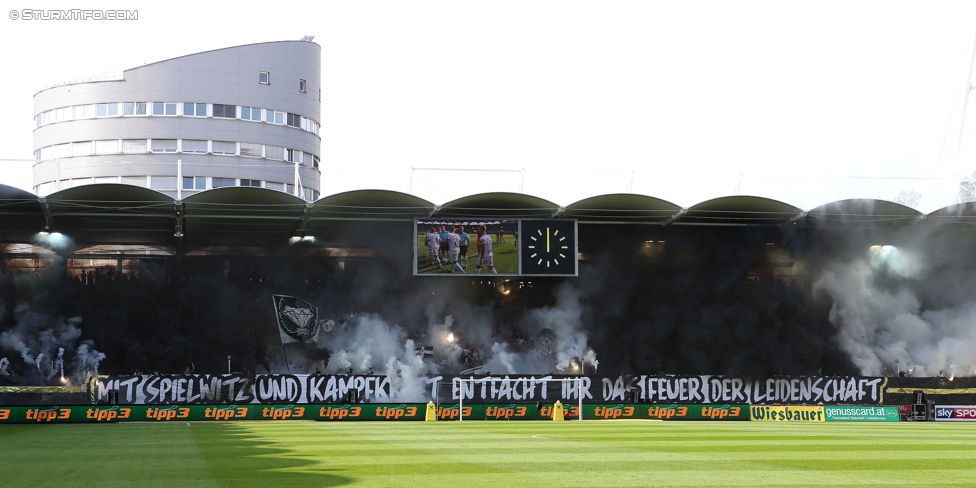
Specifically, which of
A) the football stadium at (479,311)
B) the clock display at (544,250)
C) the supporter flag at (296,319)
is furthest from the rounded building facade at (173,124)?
the clock display at (544,250)

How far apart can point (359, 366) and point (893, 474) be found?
35.8 metres

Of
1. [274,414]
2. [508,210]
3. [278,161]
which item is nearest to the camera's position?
[274,414]

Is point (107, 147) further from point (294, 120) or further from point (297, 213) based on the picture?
point (297, 213)

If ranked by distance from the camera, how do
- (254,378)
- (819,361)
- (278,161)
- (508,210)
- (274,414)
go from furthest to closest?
(278,161) < (819,361) < (508,210) < (254,378) < (274,414)

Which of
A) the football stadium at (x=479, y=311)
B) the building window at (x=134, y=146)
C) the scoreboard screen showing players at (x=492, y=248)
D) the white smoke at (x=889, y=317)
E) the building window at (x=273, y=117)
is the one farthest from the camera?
the building window at (x=273, y=117)

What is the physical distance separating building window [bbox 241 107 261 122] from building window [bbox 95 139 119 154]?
9883 millimetres

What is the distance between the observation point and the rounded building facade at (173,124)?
75.4 m

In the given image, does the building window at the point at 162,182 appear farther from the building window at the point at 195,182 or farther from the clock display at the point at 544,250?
the clock display at the point at 544,250

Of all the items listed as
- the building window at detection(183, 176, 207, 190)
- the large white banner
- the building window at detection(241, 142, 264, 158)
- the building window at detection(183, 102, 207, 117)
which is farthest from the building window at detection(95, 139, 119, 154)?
the large white banner

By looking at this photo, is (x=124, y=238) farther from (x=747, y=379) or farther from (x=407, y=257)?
(x=747, y=379)

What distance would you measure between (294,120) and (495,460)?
67584mm

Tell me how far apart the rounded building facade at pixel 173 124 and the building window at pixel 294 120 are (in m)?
0.89

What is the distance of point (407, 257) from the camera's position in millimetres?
48688

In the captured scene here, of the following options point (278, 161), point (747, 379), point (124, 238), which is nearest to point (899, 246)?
point (747, 379)
